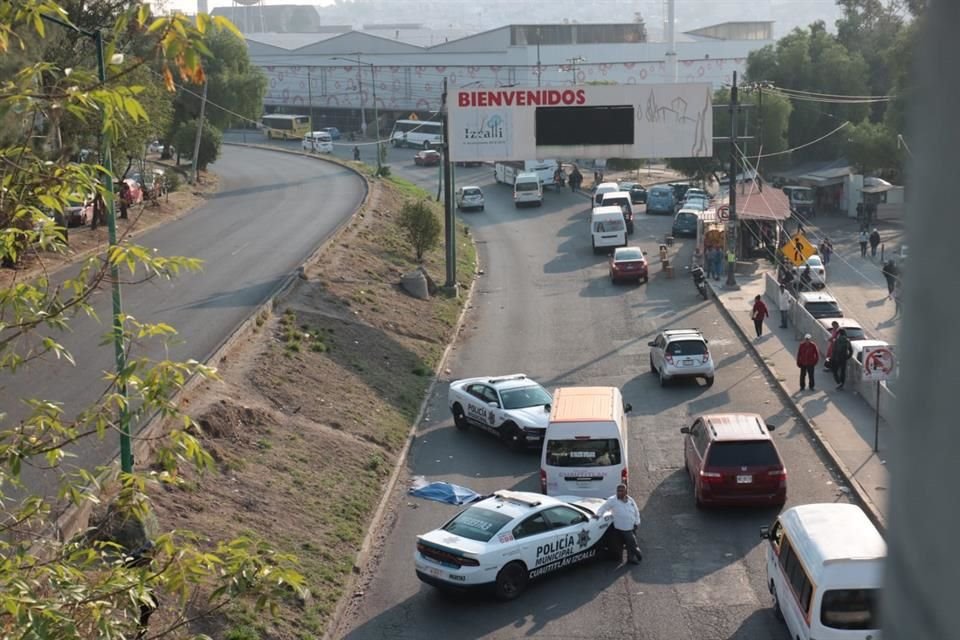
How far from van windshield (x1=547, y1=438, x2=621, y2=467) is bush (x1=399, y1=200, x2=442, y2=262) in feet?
78.0

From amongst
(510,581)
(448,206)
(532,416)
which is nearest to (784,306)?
(448,206)

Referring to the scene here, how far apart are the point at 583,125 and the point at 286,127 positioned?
69881 millimetres

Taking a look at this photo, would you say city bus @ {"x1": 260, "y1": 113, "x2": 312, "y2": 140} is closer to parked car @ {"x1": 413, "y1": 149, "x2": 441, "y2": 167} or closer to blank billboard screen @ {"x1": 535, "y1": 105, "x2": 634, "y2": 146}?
parked car @ {"x1": 413, "y1": 149, "x2": 441, "y2": 167}

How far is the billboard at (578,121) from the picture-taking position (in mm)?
37375

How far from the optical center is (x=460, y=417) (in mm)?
25016

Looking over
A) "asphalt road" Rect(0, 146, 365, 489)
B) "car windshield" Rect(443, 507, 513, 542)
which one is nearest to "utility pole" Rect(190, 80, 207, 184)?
"asphalt road" Rect(0, 146, 365, 489)

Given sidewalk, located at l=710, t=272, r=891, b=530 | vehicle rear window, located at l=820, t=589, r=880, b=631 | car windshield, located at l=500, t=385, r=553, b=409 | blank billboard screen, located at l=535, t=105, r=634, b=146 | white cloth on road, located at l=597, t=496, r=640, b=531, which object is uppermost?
blank billboard screen, located at l=535, t=105, r=634, b=146

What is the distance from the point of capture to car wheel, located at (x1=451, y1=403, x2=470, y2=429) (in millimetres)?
24922

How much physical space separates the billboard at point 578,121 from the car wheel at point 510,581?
22559 millimetres

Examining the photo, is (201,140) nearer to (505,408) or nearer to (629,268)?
(629,268)

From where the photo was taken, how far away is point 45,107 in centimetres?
666

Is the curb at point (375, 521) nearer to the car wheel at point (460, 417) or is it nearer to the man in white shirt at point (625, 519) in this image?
the car wheel at point (460, 417)

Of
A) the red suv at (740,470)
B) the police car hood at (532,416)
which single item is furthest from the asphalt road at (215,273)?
the red suv at (740,470)

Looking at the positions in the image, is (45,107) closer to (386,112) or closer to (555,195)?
(555,195)
